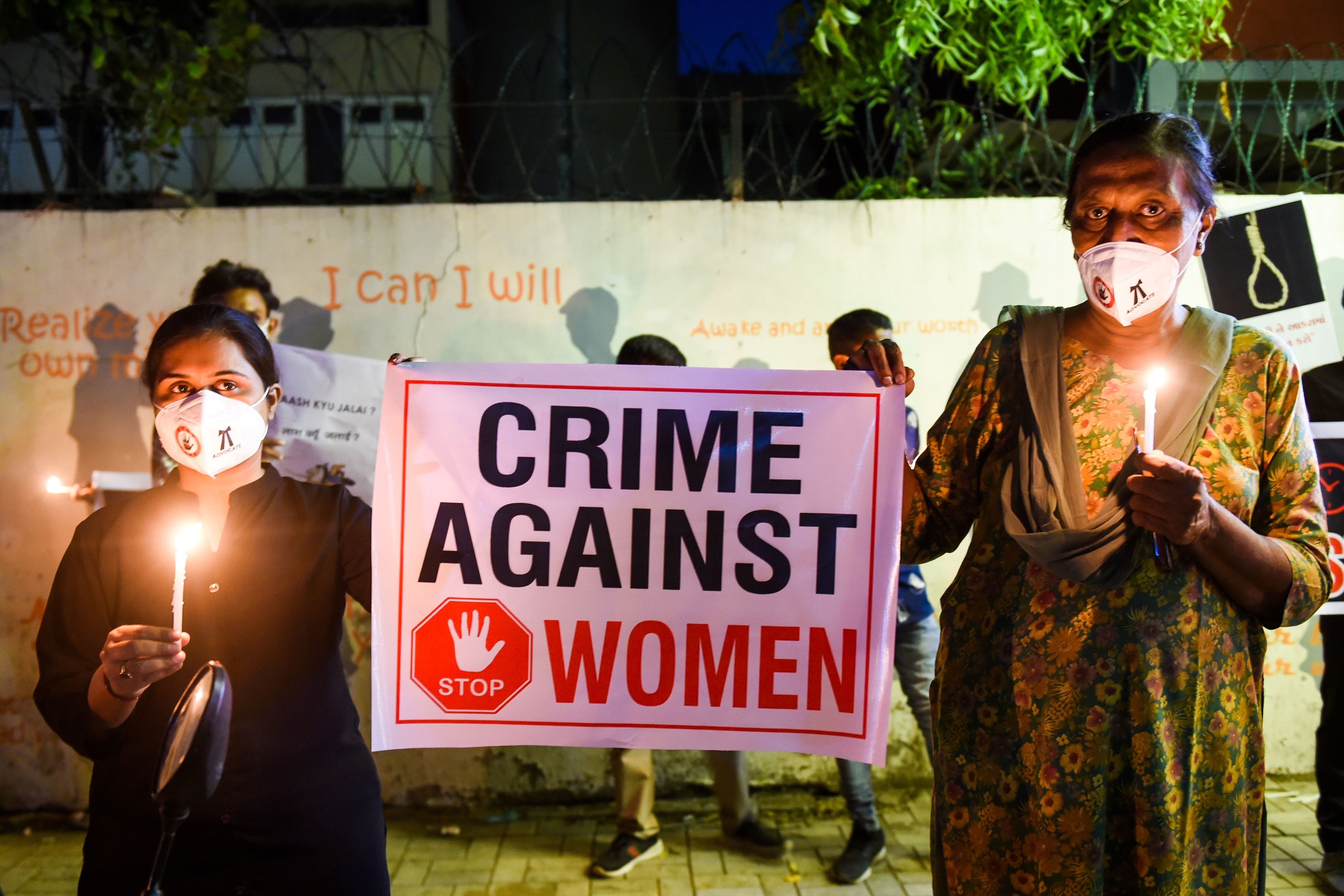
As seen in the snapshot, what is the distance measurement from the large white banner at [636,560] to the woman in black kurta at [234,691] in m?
0.22

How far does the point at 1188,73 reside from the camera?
4.60 metres

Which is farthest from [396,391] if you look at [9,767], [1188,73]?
[1188,73]

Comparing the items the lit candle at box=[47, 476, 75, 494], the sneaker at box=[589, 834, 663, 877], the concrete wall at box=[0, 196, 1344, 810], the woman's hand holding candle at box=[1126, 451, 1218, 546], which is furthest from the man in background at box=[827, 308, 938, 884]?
the lit candle at box=[47, 476, 75, 494]

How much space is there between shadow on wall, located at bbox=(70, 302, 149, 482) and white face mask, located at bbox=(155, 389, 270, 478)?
2742 mm

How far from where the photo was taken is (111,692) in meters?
1.52

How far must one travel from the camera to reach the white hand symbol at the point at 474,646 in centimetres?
199

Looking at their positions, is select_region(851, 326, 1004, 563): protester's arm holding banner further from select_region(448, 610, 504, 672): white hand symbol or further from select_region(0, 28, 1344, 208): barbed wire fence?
select_region(0, 28, 1344, 208): barbed wire fence

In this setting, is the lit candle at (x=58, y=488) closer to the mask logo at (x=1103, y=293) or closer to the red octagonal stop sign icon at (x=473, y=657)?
the red octagonal stop sign icon at (x=473, y=657)

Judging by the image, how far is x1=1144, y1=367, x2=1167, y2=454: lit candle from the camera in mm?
1421

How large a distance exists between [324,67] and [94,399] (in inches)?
336

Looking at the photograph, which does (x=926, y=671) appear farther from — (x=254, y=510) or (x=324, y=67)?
(x=324, y=67)

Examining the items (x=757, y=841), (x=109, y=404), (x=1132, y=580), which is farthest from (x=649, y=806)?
(x=109, y=404)

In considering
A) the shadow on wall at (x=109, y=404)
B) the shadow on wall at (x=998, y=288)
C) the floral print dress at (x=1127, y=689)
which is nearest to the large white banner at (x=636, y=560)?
the floral print dress at (x=1127, y=689)

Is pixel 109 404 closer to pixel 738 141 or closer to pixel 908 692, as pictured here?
pixel 738 141
